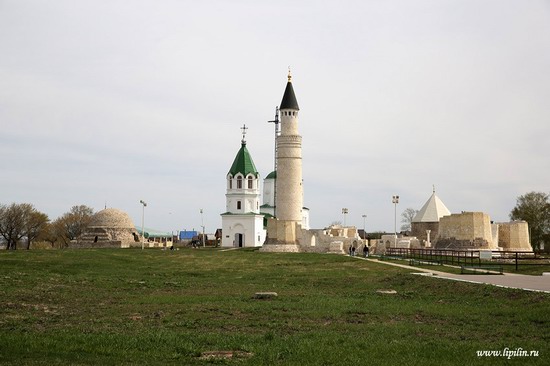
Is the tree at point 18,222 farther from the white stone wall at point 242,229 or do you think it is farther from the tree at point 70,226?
the white stone wall at point 242,229

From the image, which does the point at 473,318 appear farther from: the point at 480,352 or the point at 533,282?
the point at 533,282

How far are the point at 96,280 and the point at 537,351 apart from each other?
18997mm

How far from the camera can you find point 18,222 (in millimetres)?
84562

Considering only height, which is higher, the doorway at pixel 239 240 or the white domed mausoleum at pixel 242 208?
the white domed mausoleum at pixel 242 208

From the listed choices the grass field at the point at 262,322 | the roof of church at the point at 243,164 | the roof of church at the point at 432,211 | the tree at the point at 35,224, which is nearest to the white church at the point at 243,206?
the roof of church at the point at 243,164

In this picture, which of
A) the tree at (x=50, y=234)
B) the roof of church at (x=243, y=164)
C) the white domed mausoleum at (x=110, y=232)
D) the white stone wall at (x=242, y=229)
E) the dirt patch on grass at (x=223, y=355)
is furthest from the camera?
the tree at (x=50, y=234)

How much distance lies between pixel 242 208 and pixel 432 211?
26.2 m

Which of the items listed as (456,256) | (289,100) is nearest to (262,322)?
(456,256)

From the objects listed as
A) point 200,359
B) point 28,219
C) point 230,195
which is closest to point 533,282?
point 200,359

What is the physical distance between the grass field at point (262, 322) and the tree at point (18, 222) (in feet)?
204

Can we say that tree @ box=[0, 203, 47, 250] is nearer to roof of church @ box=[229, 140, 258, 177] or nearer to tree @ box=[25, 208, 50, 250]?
tree @ box=[25, 208, 50, 250]

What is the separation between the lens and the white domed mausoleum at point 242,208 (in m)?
82.6

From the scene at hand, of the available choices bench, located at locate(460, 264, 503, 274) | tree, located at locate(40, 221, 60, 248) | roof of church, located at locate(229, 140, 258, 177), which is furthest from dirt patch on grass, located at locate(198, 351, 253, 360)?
tree, located at locate(40, 221, 60, 248)

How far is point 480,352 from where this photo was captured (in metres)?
10.9
